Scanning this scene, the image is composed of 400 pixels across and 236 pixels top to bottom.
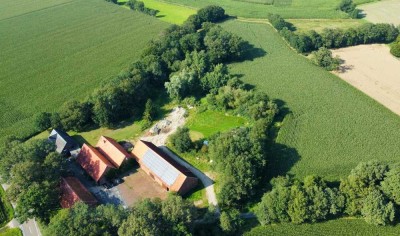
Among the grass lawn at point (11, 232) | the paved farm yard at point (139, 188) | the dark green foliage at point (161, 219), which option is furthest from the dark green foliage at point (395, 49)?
the grass lawn at point (11, 232)

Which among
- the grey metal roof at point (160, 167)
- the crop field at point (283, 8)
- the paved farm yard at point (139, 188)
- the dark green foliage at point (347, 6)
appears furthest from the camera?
the crop field at point (283, 8)

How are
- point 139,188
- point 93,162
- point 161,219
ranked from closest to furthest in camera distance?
point 161,219, point 139,188, point 93,162

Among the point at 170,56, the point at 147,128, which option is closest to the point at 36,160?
the point at 147,128

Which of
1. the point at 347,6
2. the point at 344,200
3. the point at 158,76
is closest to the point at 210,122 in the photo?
the point at 158,76

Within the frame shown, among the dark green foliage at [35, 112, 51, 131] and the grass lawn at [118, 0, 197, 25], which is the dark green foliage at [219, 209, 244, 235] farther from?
the grass lawn at [118, 0, 197, 25]

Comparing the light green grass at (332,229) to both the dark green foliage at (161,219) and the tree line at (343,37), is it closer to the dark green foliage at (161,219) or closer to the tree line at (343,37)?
the dark green foliage at (161,219)

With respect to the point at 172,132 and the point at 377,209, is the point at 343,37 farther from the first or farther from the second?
the point at 377,209
